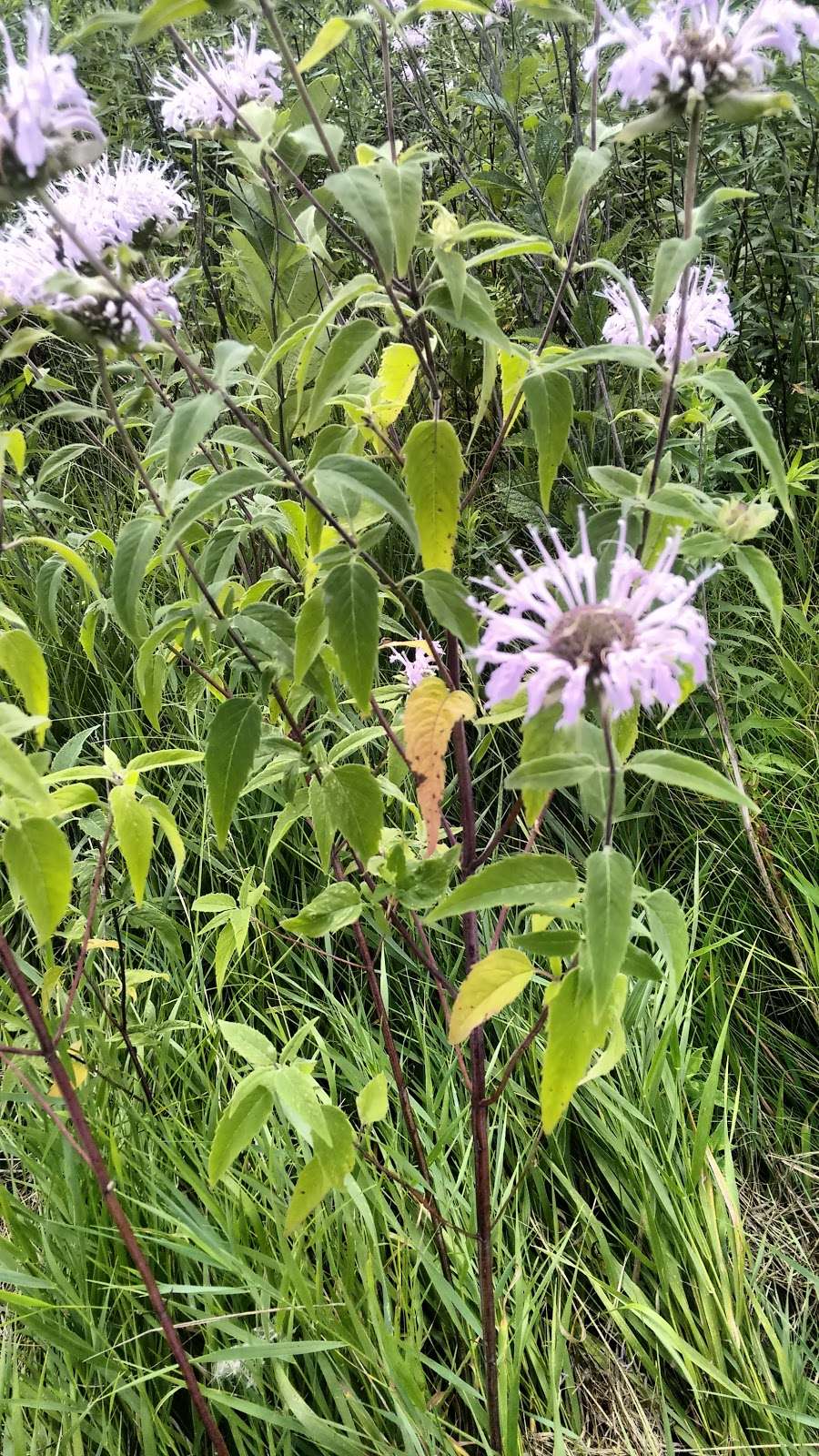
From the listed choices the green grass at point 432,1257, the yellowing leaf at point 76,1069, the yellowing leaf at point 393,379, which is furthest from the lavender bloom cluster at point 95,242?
the yellowing leaf at point 76,1069

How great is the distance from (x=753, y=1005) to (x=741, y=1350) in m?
0.62

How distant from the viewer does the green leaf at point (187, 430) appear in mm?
709

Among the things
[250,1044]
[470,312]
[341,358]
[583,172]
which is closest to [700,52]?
[583,172]

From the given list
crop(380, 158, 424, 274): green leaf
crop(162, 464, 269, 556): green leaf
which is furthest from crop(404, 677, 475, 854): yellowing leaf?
crop(380, 158, 424, 274): green leaf

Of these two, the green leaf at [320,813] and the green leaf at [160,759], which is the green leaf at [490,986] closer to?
the green leaf at [320,813]

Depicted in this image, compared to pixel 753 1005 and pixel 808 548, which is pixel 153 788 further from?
pixel 808 548

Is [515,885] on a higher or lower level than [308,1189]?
higher

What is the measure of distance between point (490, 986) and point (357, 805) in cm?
23

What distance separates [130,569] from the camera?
91cm

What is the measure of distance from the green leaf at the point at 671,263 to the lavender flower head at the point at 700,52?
0.40ft

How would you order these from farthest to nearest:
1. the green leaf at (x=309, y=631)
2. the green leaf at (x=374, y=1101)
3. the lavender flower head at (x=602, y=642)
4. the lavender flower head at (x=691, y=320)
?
the lavender flower head at (x=691, y=320), the green leaf at (x=374, y=1101), the green leaf at (x=309, y=631), the lavender flower head at (x=602, y=642)

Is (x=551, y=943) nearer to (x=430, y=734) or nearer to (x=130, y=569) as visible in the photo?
(x=430, y=734)

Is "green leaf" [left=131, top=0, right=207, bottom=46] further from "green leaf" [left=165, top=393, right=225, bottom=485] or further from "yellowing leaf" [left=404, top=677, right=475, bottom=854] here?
"yellowing leaf" [left=404, top=677, right=475, bottom=854]

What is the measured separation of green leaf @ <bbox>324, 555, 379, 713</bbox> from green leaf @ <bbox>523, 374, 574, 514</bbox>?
0.19 meters
